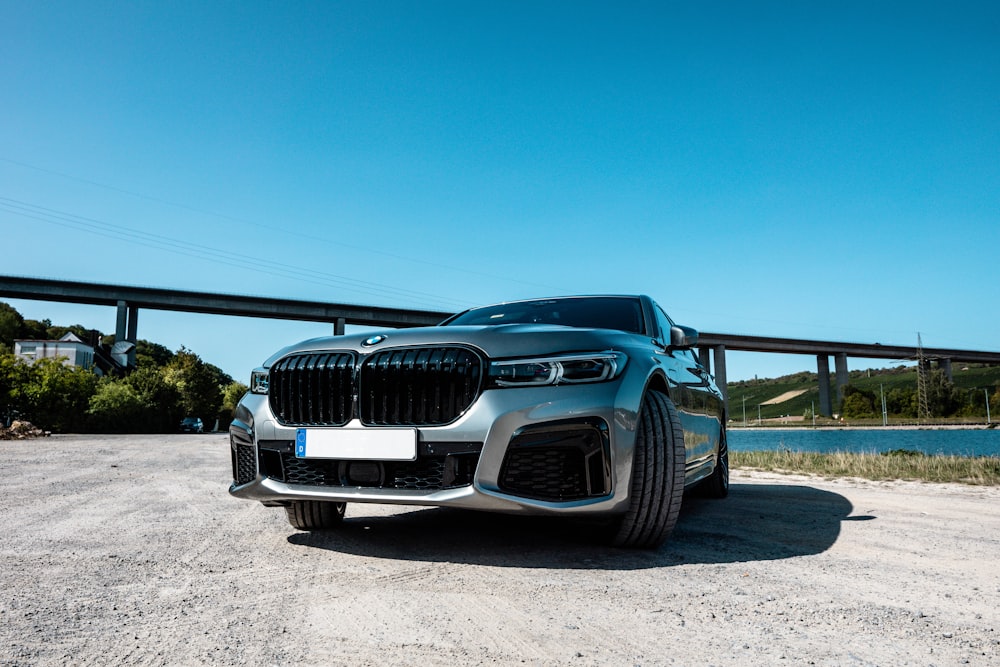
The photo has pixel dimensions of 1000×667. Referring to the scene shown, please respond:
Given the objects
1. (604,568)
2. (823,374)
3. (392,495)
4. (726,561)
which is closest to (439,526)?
(392,495)

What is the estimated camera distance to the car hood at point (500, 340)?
3.13 meters

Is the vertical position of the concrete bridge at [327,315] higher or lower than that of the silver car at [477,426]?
higher

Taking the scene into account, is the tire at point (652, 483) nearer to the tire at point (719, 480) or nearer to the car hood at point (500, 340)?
the car hood at point (500, 340)

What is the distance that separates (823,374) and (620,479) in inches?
2839

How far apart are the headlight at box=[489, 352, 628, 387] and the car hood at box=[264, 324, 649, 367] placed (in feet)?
0.16

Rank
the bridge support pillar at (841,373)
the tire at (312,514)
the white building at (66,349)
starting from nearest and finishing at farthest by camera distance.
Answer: the tire at (312,514), the white building at (66,349), the bridge support pillar at (841,373)

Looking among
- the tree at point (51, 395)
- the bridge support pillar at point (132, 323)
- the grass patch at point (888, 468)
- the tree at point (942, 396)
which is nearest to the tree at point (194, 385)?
the bridge support pillar at point (132, 323)

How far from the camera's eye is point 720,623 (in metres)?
2.14

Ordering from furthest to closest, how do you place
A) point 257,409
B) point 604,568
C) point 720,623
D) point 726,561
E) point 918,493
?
point 918,493
point 257,409
point 726,561
point 604,568
point 720,623

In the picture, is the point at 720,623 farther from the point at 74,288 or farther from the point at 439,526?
the point at 74,288

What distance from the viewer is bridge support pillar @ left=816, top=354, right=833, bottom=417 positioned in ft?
220

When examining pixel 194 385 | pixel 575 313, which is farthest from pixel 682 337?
pixel 194 385

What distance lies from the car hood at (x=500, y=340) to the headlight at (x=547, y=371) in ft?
0.16

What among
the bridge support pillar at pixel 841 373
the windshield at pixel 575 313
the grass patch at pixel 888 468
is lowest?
the grass patch at pixel 888 468
